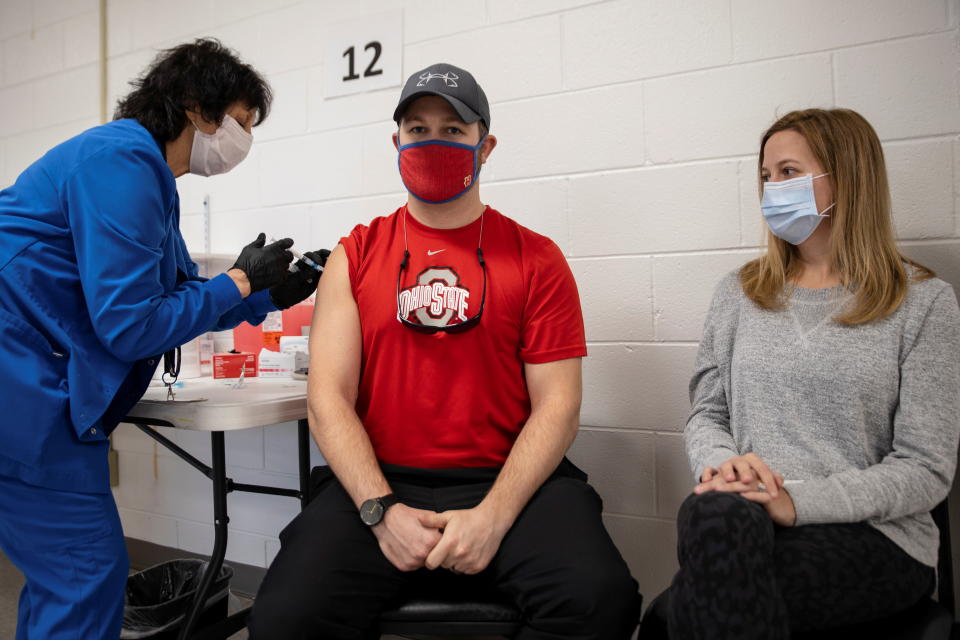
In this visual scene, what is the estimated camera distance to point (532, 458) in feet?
3.92

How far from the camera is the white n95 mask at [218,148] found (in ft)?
4.66

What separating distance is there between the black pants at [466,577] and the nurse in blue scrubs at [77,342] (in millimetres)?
401

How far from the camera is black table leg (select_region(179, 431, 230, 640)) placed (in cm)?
140

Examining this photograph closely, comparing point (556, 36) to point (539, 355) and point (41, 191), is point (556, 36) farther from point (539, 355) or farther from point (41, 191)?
point (41, 191)

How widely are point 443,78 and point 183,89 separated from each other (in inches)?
22.9

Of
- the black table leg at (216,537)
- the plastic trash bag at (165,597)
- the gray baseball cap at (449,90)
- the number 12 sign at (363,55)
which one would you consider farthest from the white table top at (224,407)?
the number 12 sign at (363,55)

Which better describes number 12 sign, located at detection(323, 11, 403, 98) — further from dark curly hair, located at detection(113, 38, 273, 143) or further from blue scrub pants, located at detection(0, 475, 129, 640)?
blue scrub pants, located at detection(0, 475, 129, 640)

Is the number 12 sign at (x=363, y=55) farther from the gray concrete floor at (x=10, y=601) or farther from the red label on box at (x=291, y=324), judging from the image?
the gray concrete floor at (x=10, y=601)

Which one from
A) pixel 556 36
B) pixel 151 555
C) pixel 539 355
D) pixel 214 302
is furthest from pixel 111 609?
pixel 556 36

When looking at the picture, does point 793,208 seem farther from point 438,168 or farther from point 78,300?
point 78,300

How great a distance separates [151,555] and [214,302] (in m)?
1.58

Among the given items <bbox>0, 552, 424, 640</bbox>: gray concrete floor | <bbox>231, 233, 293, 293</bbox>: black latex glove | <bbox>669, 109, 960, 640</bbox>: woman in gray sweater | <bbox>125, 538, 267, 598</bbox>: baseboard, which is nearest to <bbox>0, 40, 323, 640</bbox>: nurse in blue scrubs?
<bbox>231, 233, 293, 293</bbox>: black latex glove

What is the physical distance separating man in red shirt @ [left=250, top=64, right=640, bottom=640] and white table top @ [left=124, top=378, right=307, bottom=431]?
13cm

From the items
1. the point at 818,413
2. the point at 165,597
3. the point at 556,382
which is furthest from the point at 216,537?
the point at 818,413
